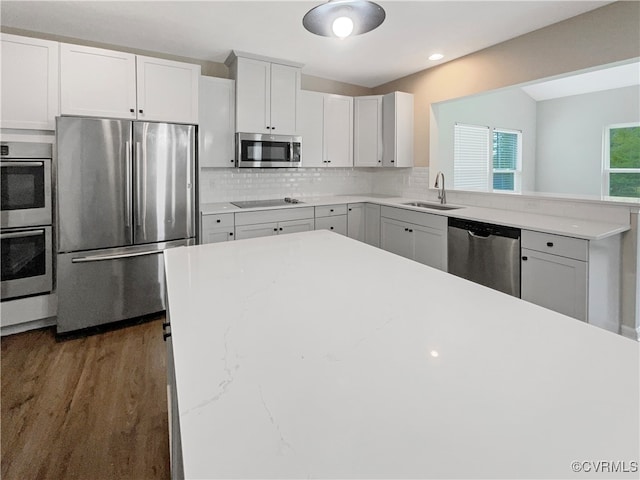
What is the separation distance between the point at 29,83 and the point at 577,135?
24.7ft

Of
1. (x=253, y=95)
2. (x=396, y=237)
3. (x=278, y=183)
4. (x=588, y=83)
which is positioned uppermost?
(x=588, y=83)

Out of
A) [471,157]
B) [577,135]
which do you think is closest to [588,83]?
[577,135]

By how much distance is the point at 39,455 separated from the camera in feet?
5.65

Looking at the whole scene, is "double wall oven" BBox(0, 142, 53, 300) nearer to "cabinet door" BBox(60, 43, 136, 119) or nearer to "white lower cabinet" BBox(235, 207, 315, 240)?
"cabinet door" BBox(60, 43, 136, 119)

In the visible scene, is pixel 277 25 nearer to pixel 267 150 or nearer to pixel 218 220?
pixel 267 150

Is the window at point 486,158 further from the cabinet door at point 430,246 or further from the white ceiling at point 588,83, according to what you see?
the cabinet door at point 430,246

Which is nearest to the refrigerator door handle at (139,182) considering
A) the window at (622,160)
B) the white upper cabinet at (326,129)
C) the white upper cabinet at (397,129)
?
the white upper cabinet at (326,129)

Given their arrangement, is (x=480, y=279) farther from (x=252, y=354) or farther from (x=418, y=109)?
(x=252, y=354)

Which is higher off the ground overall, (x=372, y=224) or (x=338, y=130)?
(x=338, y=130)

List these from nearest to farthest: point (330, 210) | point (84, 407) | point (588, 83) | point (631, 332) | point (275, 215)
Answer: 1. point (84, 407)
2. point (631, 332)
3. point (275, 215)
4. point (330, 210)
5. point (588, 83)

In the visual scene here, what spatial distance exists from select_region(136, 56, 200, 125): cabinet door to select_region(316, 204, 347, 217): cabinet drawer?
5.15ft

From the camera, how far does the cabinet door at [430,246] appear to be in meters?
3.53

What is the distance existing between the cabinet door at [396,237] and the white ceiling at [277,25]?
5.74 feet

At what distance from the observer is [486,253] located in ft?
10.1
